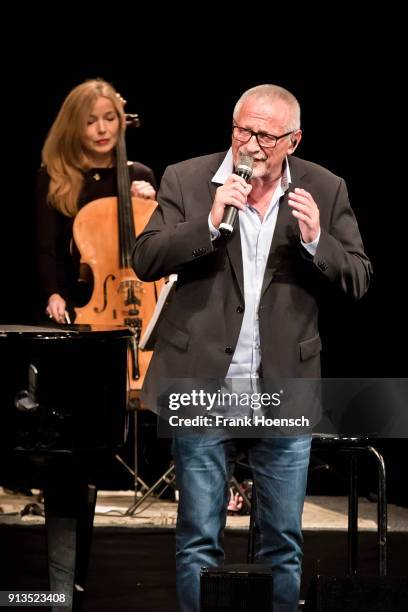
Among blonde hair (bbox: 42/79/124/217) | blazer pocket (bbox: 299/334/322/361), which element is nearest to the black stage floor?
blazer pocket (bbox: 299/334/322/361)

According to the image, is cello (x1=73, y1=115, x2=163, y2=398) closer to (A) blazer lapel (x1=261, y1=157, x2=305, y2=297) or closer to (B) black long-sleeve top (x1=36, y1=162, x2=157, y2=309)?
(B) black long-sleeve top (x1=36, y1=162, x2=157, y2=309)

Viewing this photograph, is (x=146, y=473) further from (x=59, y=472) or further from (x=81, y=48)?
(x=59, y=472)

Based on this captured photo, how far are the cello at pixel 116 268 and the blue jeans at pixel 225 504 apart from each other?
159 centimetres

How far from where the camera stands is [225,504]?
287 cm

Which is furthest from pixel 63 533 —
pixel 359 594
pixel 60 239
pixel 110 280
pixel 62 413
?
pixel 60 239

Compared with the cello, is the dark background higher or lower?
higher

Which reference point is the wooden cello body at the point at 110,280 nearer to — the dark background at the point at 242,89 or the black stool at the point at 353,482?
the dark background at the point at 242,89

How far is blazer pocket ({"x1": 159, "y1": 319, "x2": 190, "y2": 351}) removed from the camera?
282 centimetres

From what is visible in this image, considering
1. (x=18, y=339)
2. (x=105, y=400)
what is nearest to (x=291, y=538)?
(x=105, y=400)

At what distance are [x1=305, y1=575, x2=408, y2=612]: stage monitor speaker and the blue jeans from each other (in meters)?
0.32

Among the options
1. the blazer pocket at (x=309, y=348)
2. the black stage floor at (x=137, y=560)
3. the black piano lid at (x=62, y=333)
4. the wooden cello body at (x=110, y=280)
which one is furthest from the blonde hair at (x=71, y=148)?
the blazer pocket at (x=309, y=348)

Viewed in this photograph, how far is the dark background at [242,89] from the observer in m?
5.26

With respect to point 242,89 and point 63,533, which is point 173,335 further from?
point 242,89

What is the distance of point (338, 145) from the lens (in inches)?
211
